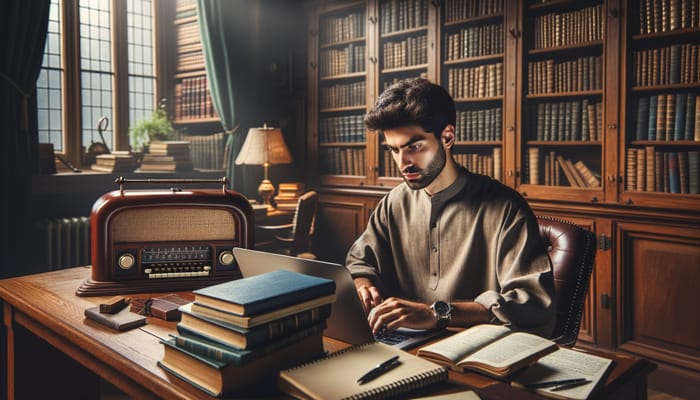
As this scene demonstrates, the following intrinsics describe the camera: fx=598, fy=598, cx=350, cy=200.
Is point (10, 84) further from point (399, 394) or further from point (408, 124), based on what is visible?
point (399, 394)

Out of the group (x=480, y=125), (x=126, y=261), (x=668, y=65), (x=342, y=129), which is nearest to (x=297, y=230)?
(x=342, y=129)

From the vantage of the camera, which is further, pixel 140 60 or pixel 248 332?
pixel 140 60

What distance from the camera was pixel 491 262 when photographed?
1.72m


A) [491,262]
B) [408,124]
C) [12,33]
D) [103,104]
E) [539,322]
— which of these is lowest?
[539,322]

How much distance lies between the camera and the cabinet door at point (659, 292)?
9.93 feet

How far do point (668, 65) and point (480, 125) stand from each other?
1.14 m

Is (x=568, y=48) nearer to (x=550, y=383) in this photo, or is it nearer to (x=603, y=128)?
(x=603, y=128)

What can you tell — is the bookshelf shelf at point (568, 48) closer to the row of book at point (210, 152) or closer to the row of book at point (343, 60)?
the row of book at point (343, 60)

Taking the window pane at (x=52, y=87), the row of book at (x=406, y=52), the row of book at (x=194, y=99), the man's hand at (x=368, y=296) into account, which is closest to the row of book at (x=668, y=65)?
the row of book at (x=406, y=52)

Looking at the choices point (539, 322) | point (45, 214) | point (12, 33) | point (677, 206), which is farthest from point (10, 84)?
point (677, 206)

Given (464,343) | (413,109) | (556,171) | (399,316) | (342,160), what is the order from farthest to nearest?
1. (342,160)
2. (556,171)
3. (413,109)
4. (399,316)
5. (464,343)

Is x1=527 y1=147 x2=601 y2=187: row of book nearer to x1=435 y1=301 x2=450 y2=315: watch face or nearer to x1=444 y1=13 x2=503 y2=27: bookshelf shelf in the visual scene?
x1=444 y1=13 x2=503 y2=27: bookshelf shelf

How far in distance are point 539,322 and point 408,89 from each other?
744mm

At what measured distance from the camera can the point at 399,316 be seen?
132 centimetres
